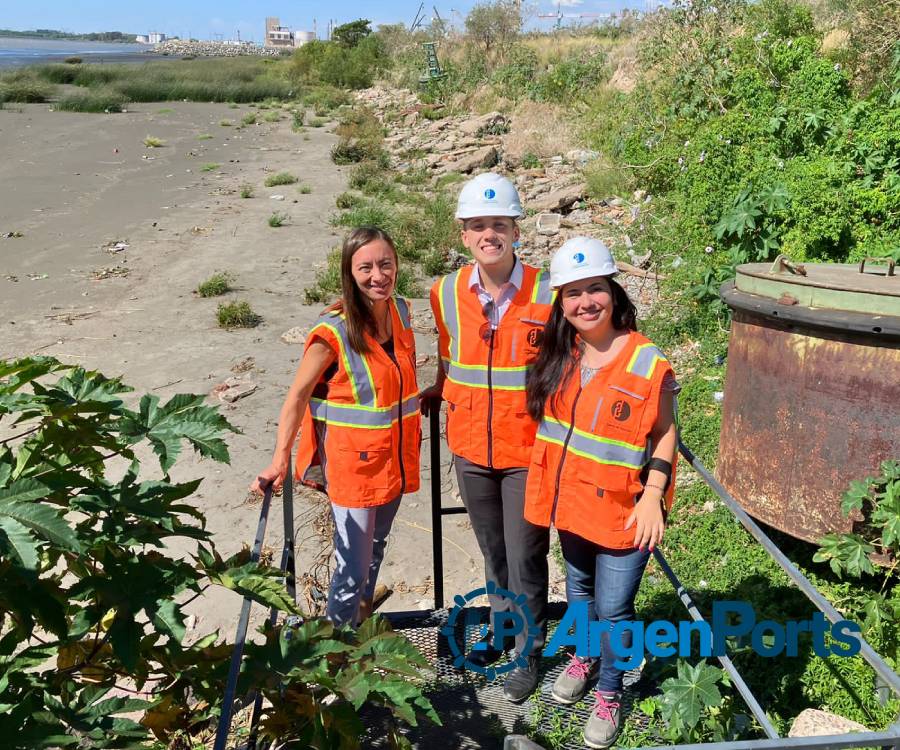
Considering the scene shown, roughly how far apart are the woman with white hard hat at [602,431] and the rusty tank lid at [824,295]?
1.27 meters

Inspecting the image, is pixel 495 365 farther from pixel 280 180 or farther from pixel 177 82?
pixel 177 82

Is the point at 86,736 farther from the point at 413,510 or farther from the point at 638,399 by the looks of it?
the point at 413,510

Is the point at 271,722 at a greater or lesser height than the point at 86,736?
lesser

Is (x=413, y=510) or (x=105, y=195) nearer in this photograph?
(x=413, y=510)

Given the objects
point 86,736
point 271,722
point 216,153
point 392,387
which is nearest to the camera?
point 86,736

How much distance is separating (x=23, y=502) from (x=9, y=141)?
90.7 ft

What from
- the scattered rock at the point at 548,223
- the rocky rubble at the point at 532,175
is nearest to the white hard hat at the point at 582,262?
the rocky rubble at the point at 532,175

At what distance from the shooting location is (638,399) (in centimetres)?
248

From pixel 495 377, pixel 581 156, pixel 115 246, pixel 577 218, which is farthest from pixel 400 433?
pixel 581 156

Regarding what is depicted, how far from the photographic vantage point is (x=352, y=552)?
2980mm

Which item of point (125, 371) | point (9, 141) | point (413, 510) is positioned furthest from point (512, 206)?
point (9, 141)

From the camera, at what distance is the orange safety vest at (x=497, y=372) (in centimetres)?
277

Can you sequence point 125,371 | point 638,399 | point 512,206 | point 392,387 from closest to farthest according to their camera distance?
point 638,399
point 512,206
point 392,387
point 125,371

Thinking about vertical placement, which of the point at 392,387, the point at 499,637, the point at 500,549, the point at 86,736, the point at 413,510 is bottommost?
the point at 413,510
